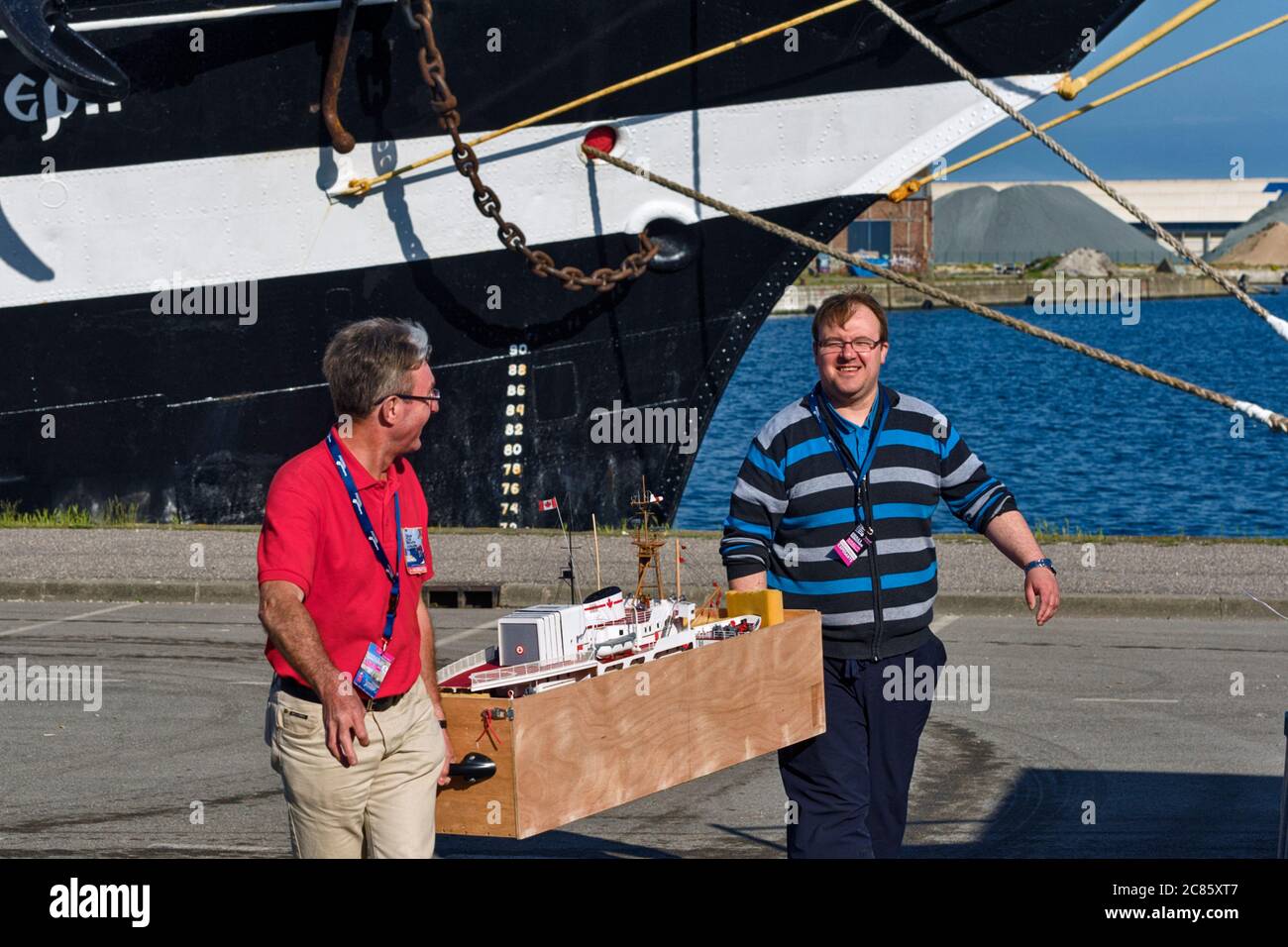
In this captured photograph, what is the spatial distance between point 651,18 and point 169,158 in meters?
3.35

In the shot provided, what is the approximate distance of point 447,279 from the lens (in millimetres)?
12734

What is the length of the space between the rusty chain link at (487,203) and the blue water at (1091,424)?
5.04 m

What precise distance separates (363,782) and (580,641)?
36.0 inches

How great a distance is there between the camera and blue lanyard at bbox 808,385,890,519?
5.12m

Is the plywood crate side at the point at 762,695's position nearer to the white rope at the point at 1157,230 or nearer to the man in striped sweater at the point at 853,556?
the man in striped sweater at the point at 853,556

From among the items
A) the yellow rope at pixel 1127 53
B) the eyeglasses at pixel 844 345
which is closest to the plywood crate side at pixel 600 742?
the eyeglasses at pixel 844 345

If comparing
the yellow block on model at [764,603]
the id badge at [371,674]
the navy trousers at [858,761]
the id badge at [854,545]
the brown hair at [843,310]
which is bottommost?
the navy trousers at [858,761]

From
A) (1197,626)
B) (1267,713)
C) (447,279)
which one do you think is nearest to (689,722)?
(1267,713)

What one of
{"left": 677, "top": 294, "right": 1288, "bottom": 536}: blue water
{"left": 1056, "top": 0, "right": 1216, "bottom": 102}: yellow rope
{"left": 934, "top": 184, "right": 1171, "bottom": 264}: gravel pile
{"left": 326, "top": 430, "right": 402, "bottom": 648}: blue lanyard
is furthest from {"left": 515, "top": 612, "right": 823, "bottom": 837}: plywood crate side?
{"left": 934, "top": 184, "right": 1171, "bottom": 264}: gravel pile

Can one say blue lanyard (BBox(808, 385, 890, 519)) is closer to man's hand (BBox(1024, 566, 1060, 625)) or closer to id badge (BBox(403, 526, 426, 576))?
man's hand (BBox(1024, 566, 1060, 625))

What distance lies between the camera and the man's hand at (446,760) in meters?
4.34
